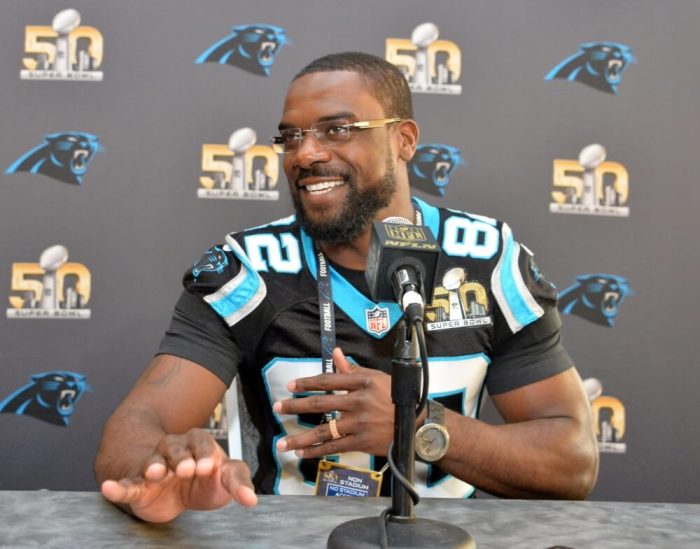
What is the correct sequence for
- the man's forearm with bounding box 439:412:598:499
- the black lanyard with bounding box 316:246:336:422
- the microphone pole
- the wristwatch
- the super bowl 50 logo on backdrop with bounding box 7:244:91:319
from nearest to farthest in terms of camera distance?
the microphone pole
the wristwatch
the man's forearm with bounding box 439:412:598:499
the black lanyard with bounding box 316:246:336:422
the super bowl 50 logo on backdrop with bounding box 7:244:91:319

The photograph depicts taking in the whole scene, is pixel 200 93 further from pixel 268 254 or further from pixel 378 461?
pixel 378 461

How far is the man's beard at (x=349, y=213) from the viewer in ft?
5.71

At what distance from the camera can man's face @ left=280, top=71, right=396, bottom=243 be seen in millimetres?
1740

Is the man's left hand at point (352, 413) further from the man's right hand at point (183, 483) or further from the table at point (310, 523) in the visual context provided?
the man's right hand at point (183, 483)

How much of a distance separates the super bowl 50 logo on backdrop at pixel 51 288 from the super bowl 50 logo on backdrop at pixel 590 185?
4.69 ft

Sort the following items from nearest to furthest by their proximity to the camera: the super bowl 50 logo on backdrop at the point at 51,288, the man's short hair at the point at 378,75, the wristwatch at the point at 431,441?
1. the wristwatch at the point at 431,441
2. the man's short hair at the point at 378,75
3. the super bowl 50 logo on backdrop at the point at 51,288

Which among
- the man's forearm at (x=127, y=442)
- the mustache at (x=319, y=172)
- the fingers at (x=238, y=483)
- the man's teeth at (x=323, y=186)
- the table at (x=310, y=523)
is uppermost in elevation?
the mustache at (x=319, y=172)

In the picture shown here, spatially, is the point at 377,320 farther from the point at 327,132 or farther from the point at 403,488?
the point at 403,488

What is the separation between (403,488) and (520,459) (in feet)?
2.12

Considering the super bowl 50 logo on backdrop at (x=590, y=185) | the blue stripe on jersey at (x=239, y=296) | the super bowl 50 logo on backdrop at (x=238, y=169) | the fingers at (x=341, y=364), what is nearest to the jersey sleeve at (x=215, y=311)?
the blue stripe on jersey at (x=239, y=296)

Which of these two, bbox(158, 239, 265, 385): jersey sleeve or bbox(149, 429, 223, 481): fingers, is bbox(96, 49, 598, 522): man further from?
bbox(149, 429, 223, 481): fingers

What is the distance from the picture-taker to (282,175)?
7.95 feet

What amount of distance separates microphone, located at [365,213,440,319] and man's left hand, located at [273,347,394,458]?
43cm

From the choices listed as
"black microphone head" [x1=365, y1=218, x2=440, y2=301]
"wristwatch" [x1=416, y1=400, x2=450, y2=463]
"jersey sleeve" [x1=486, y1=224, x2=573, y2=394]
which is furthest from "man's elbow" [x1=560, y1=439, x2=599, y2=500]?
"black microphone head" [x1=365, y1=218, x2=440, y2=301]
